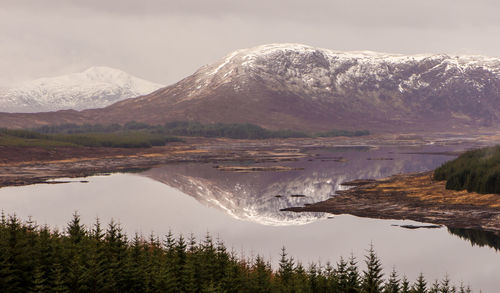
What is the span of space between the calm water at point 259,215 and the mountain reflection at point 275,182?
0.18 metres

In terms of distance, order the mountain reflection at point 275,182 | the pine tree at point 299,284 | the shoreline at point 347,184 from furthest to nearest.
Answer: the mountain reflection at point 275,182
the shoreline at point 347,184
the pine tree at point 299,284

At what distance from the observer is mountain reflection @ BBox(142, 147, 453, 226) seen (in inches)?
3381

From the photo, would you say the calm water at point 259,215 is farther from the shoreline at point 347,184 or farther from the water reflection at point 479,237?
the shoreline at point 347,184

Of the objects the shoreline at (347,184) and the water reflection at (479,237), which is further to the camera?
the shoreline at (347,184)

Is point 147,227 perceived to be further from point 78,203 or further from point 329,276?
point 329,276

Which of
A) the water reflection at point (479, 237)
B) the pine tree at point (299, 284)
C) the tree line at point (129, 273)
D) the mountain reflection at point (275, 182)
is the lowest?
the mountain reflection at point (275, 182)

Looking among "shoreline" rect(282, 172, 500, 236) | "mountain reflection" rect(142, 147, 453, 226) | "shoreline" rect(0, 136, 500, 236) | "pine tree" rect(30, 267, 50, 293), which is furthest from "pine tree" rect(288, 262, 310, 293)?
"mountain reflection" rect(142, 147, 453, 226)

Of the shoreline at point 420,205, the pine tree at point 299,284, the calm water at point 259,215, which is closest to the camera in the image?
the pine tree at point 299,284

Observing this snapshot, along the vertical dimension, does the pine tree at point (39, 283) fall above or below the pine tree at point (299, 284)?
above

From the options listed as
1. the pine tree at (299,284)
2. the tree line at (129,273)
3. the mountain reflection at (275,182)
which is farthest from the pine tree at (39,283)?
the mountain reflection at (275,182)

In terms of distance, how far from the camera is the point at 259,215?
8175cm

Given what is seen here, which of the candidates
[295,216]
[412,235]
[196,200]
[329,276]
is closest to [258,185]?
[196,200]

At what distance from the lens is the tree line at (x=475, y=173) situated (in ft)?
273

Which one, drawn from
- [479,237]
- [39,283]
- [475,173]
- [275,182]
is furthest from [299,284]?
[275,182]
